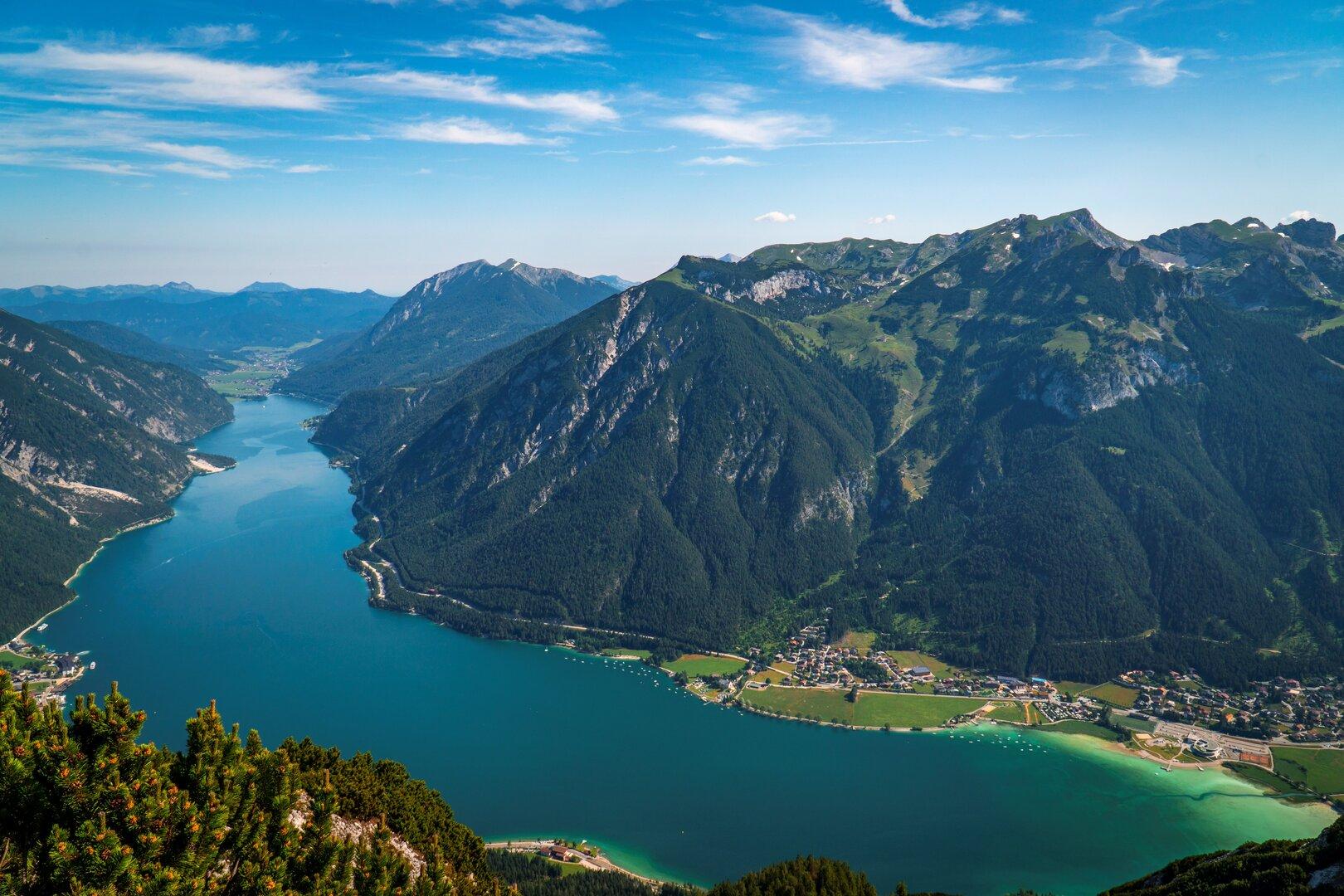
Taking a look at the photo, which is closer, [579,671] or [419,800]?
[419,800]

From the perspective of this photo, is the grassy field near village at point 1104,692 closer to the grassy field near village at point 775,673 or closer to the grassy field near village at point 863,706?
the grassy field near village at point 863,706

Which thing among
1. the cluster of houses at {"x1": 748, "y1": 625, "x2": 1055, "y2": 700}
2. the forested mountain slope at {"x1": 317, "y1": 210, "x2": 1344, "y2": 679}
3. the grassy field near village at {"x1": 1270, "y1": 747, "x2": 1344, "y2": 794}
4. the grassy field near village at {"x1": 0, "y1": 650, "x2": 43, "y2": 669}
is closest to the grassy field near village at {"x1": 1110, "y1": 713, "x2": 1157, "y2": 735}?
the cluster of houses at {"x1": 748, "y1": 625, "x2": 1055, "y2": 700}

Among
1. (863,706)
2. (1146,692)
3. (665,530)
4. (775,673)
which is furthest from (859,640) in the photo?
(665,530)

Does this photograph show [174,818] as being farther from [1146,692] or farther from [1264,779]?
[1146,692]

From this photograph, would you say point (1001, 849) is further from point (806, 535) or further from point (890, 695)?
point (806, 535)

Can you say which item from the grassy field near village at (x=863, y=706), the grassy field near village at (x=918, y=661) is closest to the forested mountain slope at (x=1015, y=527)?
the grassy field near village at (x=918, y=661)

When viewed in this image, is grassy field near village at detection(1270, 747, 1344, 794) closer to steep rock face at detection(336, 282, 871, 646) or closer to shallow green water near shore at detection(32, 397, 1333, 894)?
shallow green water near shore at detection(32, 397, 1333, 894)

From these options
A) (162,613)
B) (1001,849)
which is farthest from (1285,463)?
(162,613)
